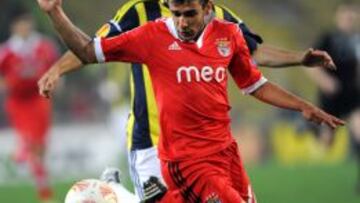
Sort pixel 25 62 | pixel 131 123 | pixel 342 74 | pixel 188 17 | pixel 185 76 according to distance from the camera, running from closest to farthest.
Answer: pixel 188 17, pixel 185 76, pixel 131 123, pixel 342 74, pixel 25 62

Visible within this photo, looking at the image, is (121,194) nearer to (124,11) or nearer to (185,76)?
(185,76)

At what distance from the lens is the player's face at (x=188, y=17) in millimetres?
8031

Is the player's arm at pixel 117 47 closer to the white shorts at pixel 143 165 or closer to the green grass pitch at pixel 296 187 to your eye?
the white shorts at pixel 143 165

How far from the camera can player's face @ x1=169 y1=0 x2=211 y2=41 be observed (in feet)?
26.3

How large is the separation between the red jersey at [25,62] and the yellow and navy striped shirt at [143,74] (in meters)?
8.56

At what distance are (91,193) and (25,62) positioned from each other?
10.4 meters

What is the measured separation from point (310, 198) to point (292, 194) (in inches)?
26.6

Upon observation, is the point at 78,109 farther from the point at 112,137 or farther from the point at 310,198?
the point at 310,198

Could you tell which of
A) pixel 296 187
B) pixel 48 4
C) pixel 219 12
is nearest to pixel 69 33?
pixel 48 4

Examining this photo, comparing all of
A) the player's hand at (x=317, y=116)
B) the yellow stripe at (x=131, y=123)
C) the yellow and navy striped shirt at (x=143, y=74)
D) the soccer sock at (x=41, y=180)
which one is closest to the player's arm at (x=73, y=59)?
the yellow and navy striped shirt at (x=143, y=74)

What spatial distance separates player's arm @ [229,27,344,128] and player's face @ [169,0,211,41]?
1.32ft

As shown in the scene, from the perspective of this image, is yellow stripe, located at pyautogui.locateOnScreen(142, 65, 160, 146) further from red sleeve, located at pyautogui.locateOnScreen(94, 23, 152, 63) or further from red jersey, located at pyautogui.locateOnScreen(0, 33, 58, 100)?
red jersey, located at pyautogui.locateOnScreen(0, 33, 58, 100)

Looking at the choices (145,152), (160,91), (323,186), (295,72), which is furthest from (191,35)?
(295,72)

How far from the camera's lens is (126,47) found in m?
8.11
